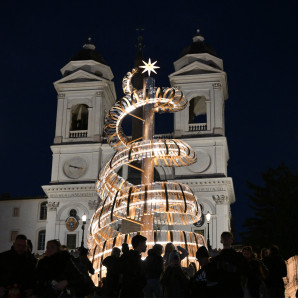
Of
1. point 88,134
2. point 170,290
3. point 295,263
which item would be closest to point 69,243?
point 88,134

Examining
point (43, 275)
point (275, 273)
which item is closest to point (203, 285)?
point (43, 275)

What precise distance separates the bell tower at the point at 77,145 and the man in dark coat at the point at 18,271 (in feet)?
136

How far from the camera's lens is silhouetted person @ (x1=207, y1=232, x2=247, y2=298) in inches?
364

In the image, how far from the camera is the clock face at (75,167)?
52.2 meters

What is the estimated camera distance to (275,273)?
38.6ft

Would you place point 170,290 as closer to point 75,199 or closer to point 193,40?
point 75,199

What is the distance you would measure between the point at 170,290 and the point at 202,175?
38698 millimetres

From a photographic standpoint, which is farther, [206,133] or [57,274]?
[206,133]

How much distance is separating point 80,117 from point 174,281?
47.7 m

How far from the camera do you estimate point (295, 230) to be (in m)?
41.9

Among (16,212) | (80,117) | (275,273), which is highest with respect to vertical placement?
(80,117)

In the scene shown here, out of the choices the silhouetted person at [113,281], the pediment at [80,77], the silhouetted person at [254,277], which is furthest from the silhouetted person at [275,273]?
the pediment at [80,77]

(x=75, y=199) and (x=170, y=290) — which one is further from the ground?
(x=75, y=199)

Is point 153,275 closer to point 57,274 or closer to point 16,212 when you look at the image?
point 57,274
